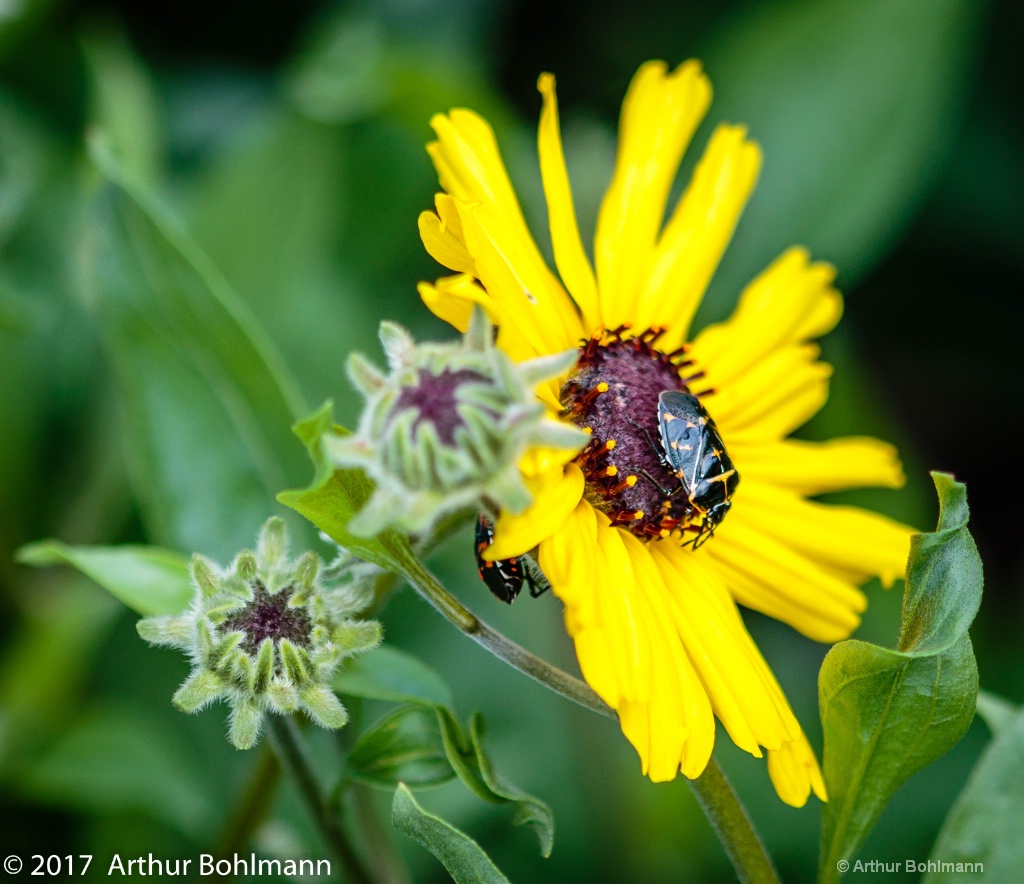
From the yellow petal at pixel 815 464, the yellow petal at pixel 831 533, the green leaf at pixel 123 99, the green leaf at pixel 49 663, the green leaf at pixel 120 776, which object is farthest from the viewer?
the green leaf at pixel 123 99

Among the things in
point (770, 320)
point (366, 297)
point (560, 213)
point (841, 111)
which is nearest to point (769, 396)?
point (770, 320)

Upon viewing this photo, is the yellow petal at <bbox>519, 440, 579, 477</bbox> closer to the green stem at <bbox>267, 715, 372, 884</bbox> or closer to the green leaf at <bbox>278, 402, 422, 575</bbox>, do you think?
the green leaf at <bbox>278, 402, 422, 575</bbox>

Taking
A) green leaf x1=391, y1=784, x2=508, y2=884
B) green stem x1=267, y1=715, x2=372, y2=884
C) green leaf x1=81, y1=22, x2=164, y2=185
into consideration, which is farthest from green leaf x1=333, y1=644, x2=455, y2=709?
green leaf x1=81, y1=22, x2=164, y2=185

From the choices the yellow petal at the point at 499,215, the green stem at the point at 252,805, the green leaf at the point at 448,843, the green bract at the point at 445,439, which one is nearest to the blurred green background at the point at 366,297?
the green stem at the point at 252,805

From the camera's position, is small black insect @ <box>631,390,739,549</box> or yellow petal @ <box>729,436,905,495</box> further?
yellow petal @ <box>729,436,905,495</box>

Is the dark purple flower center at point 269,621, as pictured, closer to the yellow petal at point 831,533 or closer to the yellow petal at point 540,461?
the yellow petal at point 540,461

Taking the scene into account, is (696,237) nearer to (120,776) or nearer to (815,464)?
(815,464)

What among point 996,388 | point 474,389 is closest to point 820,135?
point 996,388
